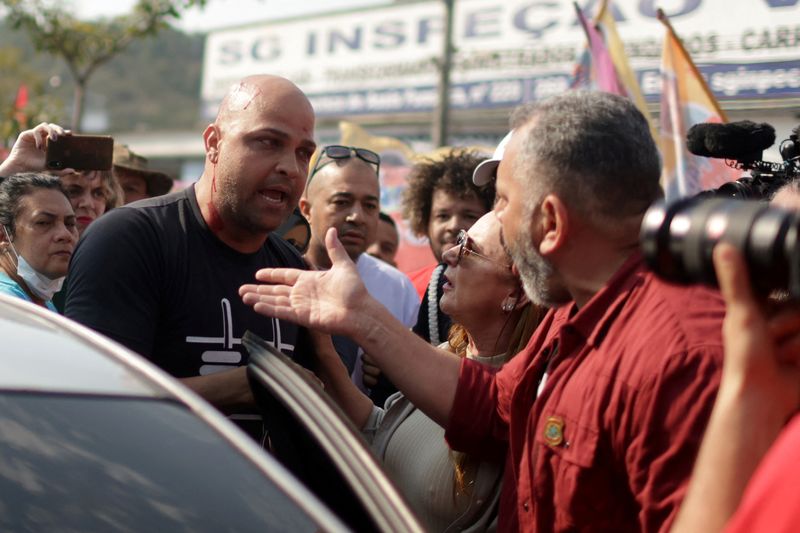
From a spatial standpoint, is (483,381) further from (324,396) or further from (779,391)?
(779,391)

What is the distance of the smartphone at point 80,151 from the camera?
4383 millimetres

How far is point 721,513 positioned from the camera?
170 cm

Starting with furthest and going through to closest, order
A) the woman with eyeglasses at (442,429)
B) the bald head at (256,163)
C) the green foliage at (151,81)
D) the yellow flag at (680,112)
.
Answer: the green foliage at (151,81), the yellow flag at (680,112), the bald head at (256,163), the woman with eyeglasses at (442,429)

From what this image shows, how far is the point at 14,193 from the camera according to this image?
4590 mm

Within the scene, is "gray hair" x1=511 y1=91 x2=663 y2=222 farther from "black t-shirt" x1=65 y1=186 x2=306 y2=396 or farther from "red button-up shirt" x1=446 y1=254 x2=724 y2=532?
"black t-shirt" x1=65 y1=186 x2=306 y2=396

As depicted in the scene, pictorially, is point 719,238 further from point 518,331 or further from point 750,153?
point 750,153

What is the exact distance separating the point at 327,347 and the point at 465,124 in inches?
957

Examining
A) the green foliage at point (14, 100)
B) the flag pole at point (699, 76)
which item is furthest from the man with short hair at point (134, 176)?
the green foliage at point (14, 100)

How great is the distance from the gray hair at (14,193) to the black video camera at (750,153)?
276cm

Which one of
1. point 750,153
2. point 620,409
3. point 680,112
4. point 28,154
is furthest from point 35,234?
point 680,112

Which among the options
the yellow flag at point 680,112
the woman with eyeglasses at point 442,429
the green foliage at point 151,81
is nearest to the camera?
the woman with eyeglasses at point 442,429

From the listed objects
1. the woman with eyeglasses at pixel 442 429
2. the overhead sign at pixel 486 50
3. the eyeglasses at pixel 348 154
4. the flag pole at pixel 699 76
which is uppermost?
the overhead sign at pixel 486 50

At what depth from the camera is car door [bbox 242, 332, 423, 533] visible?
187cm

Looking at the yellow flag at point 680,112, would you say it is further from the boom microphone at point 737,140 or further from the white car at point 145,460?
the white car at point 145,460
